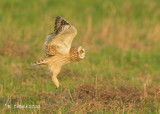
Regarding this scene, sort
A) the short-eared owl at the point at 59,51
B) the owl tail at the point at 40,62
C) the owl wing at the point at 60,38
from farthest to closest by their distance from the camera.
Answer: the owl tail at the point at 40,62
the short-eared owl at the point at 59,51
the owl wing at the point at 60,38

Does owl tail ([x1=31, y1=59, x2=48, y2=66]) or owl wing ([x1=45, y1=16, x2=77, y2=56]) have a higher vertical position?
owl wing ([x1=45, y1=16, x2=77, y2=56])

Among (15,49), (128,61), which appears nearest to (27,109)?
(15,49)

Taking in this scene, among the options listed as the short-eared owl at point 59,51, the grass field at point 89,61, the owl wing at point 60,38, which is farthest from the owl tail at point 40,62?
the grass field at point 89,61

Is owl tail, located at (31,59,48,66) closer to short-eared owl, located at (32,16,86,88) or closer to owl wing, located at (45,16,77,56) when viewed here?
short-eared owl, located at (32,16,86,88)

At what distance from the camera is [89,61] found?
9.05 metres

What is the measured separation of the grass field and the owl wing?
26.2 inches

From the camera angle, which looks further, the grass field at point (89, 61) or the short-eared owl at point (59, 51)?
the short-eared owl at point (59, 51)

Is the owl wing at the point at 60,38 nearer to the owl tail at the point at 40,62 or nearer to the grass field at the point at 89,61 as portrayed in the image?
the owl tail at the point at 40,62

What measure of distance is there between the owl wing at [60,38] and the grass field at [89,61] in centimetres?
67

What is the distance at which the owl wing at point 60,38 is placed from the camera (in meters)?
5.57

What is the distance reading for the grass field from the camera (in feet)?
18.3

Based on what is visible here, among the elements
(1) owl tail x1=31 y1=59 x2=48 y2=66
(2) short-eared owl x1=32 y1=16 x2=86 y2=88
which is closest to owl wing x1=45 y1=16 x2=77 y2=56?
(2) short-eared owl x1=32 y1=16 x2=86 y2=88

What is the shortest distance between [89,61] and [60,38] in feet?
10.5

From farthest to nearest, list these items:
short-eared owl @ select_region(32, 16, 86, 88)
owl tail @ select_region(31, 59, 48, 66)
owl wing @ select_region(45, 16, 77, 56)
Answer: owl tail @ select_region(31, 59, 48, 66), short-eared owl @ select_region(32, 16, 86, 88), owl wing @ select_region(45, 16, 77, 56)
